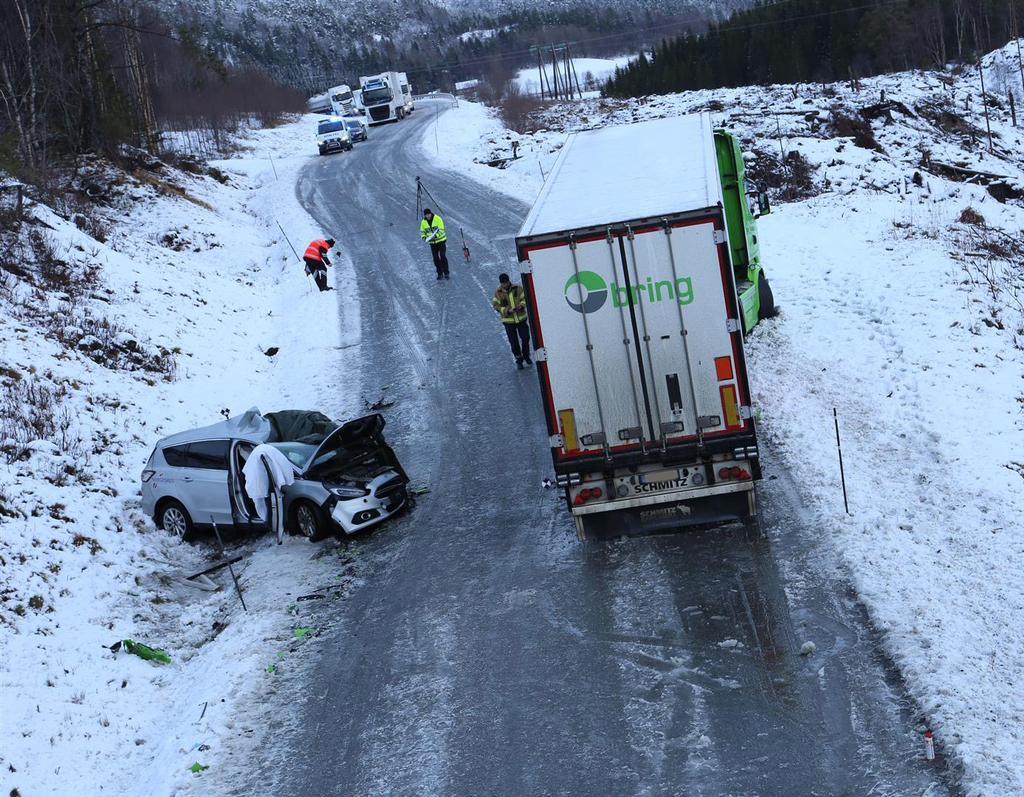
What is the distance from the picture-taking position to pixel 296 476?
1368 centimetres

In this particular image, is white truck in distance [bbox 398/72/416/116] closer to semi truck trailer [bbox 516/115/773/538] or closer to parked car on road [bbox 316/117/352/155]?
parked car on road [bbox 316/117/352/155]

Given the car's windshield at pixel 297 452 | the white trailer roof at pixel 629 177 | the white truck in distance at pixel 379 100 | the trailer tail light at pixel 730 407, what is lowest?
the car's windshield at pixel 297 452

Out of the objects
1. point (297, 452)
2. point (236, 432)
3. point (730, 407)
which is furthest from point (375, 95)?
point (730, 407)

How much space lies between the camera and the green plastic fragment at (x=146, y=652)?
37.3 feet

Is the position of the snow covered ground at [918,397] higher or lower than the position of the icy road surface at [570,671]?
higher

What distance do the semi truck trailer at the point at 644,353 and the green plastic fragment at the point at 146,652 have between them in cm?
490

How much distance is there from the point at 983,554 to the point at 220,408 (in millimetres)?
14663

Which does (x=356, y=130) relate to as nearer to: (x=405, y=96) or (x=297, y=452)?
(x=405, y=96)

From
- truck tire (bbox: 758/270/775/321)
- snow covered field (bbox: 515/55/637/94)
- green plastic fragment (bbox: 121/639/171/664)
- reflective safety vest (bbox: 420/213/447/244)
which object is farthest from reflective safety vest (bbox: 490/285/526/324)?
snow covered field (bbox: 515/55/637/94)

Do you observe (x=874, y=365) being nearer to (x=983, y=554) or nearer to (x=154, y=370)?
(x=983, y=554)

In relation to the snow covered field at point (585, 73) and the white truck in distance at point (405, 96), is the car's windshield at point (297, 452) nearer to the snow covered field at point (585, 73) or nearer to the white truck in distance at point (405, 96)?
the white truck in distance at point (405, 96)

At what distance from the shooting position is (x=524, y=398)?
56.0 ft

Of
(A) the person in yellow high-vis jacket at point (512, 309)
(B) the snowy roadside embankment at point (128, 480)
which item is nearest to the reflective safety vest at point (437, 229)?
(B) the snowy roadside embankment at point (128, 480)

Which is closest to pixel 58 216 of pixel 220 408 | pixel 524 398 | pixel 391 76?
pixel 220 408
